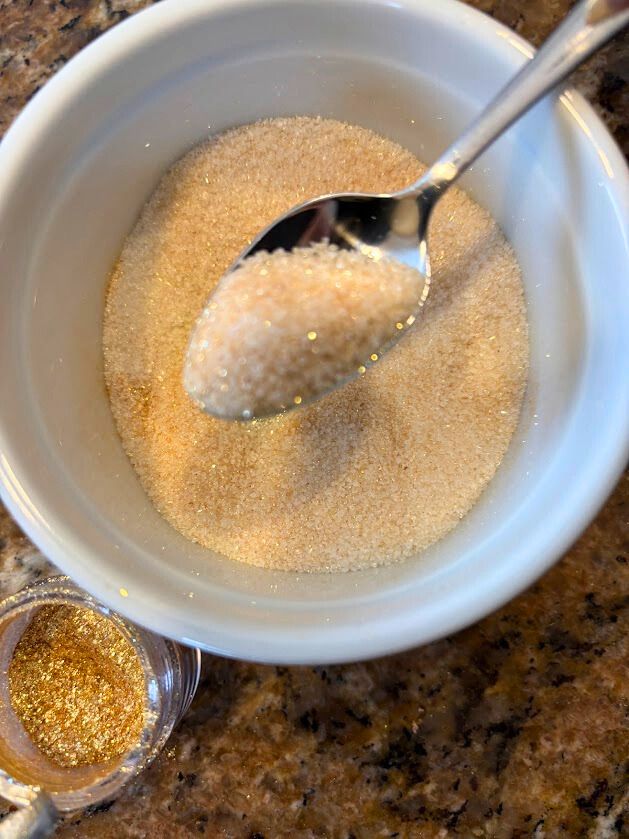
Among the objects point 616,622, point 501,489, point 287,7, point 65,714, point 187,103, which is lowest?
point 65,714

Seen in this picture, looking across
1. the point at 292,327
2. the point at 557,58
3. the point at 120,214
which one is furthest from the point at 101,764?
the point at 557,58

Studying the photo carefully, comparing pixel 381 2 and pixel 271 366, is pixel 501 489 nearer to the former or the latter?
pixel 271 366

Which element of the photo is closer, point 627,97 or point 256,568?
point 256,568

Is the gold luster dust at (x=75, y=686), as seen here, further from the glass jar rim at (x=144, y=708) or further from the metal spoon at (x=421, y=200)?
the metal spoon at (x=421, y=200)

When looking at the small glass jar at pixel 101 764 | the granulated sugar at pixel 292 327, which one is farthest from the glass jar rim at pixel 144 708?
the granulated sugar at pixel 292 327

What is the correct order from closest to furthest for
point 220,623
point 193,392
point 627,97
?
point 220,623 → point 193,392 → point 627,97

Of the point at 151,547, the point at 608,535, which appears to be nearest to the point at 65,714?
the point at 151,547
